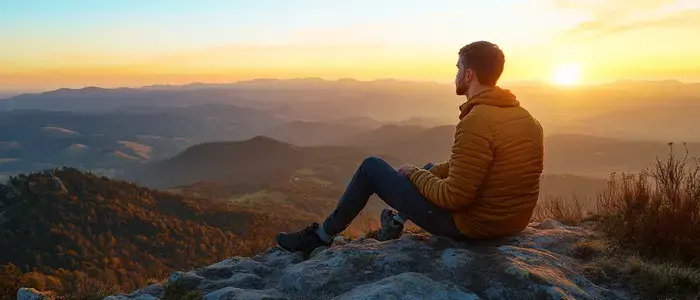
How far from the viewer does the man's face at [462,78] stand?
325 cm

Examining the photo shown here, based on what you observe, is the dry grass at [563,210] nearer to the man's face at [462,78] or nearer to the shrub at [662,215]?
the shrub at [662,215]

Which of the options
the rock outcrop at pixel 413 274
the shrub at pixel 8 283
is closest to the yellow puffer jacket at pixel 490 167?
A: the rock outcrop at pixel 413 274

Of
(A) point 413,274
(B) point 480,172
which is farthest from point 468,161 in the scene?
(A) point 413,274

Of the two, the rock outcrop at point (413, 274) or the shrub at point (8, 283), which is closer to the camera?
the rock outcrop at point (413, 274)

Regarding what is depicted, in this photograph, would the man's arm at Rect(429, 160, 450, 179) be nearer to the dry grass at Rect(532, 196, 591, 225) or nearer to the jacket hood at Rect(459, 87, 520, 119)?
the jacket hood at Rect(459, 87, 520, 119)

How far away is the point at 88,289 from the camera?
4.12 metres

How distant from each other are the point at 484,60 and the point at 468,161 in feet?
2.30

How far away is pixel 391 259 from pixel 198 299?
1.43 metres

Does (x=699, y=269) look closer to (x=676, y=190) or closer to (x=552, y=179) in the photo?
(x=676, y=190)

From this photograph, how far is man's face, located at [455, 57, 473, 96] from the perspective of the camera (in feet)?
10.7

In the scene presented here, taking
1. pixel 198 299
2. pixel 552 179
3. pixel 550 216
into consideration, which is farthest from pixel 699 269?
pixel 552 179

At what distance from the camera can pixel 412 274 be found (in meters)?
3.09

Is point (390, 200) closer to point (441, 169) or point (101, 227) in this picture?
point (441, 169)

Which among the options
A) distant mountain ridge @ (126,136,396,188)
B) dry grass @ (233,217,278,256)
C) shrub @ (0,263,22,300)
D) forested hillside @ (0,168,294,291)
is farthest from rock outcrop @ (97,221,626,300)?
distant mountain ridge @ (126,136,396,188)
